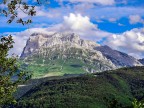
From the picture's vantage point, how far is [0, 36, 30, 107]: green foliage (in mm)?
38906

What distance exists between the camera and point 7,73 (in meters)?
40.5

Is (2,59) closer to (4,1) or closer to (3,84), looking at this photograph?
(3,84)

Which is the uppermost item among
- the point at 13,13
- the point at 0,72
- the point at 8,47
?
the point at 13,13

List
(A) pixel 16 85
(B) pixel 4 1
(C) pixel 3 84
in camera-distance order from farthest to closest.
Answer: (A) pixel 16 85 < (C) pixel 3 84 < (B) pixel 4 1

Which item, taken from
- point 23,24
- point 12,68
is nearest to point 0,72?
point 12,68

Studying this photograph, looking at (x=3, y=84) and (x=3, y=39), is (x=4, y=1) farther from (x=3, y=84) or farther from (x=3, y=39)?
(x=3, y=84)

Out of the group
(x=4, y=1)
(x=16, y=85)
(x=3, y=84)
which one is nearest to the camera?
(x=4, y=1)

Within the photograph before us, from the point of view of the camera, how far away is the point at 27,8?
3431cm

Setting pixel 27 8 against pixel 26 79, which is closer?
pixel 27 8

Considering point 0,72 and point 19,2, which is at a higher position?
point 19,2

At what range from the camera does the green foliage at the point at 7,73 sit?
128ft

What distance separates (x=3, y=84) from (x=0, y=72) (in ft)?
7.08

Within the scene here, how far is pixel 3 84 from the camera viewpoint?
38.1m

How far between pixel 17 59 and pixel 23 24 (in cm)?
815
